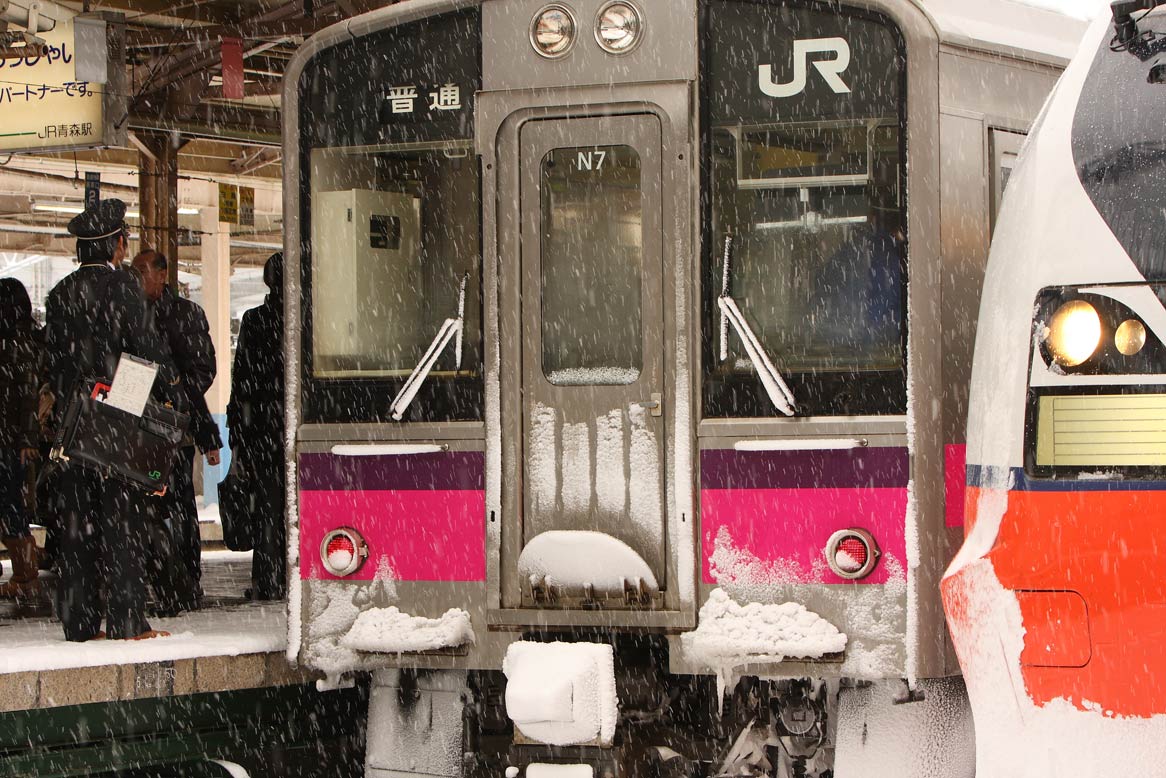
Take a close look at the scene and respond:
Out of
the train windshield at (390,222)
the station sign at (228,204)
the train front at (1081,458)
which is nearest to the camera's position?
the train front at (1081,458)

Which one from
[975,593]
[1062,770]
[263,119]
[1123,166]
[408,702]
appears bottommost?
[408,702]

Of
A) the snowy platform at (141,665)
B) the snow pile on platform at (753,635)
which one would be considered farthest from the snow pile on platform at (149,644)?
the snow pile on platform at (753,635)

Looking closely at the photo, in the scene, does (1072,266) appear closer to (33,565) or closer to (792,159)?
(792,159)

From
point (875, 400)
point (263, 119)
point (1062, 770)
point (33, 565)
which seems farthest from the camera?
point (263, 119)

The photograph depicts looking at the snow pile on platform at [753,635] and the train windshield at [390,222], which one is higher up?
the train windshield at [390,222]

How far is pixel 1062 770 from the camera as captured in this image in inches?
127

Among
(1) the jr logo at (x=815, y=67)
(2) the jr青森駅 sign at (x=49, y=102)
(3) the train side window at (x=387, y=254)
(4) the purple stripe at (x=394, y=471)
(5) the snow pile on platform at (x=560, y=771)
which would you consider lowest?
(5) the snow pile on platform at (x=560, y=771)

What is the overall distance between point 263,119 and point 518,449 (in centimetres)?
962

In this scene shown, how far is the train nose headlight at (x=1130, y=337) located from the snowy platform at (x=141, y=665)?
3.84 meters

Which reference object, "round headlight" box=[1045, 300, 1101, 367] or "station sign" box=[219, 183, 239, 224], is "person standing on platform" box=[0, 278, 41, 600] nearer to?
"round headlight" box=[1045, 300, 1101, 367]

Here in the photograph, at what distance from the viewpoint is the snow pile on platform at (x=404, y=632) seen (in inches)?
204

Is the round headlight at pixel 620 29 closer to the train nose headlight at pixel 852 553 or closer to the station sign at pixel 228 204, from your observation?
the train nose headlight at pixel 852 553

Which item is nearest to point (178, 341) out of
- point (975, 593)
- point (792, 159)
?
point (792, 159)

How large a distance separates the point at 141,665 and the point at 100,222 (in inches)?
69.3
